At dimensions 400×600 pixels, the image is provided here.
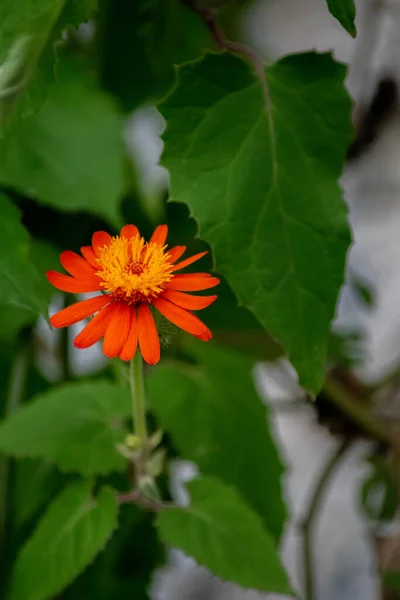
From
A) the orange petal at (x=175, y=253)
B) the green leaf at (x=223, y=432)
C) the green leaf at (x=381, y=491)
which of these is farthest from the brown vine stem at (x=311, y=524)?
the orange petal at (x=175, y=253)

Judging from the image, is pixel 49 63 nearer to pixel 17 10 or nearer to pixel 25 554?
pixel 17 10

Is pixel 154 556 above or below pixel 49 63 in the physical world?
below

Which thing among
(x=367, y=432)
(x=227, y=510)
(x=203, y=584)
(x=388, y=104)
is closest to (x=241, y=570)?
(x=227, y=510)

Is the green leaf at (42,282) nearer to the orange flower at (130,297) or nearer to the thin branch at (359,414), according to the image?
the orange flower at (130,297)

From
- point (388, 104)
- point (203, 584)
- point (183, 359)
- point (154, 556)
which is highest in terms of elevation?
point (388, 104)

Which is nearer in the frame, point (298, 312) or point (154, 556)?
point (298, 312)

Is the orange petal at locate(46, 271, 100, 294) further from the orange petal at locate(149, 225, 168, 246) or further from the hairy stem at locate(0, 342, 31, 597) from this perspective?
the hairy stem at locate(0, 342, 31, 597)

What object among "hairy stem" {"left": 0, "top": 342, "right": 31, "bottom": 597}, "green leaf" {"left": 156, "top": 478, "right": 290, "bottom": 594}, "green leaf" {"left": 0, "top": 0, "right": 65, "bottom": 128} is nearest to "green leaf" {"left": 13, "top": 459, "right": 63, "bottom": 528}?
"hairy stem" {"left": 0, "top": 342, "right": 31, "bottom": 597}
